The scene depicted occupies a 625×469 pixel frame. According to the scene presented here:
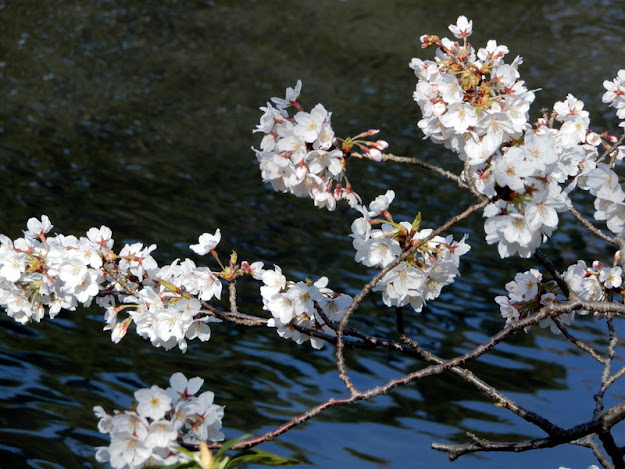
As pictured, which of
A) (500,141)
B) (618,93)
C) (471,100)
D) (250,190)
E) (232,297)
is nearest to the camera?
(500,141)

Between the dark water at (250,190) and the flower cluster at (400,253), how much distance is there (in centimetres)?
135

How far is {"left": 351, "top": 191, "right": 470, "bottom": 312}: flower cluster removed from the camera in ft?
4.38

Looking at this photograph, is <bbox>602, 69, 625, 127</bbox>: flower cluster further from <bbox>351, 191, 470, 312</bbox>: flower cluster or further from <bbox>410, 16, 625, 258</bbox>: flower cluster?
<bbox>351, 191, 470, 312</bbox>: flower cluster

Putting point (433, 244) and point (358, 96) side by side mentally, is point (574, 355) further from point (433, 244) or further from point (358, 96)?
point (358, 96)

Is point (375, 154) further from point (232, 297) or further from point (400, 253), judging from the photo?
point (232, 297)

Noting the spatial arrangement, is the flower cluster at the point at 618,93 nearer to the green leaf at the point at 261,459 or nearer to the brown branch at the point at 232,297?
the brown branch at the point at 232,297

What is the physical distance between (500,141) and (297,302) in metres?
0.40

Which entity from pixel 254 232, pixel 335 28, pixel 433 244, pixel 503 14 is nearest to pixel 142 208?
pixel 254 232

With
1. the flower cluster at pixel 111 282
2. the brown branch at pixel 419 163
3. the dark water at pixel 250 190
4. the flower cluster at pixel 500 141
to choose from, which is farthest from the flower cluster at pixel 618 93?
the dark water at pixel 250 190

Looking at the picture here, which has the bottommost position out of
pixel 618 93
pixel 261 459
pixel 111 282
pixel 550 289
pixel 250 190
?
pixel 261 459

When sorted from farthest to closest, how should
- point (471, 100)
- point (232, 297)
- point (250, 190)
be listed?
point (250, 190)
point (232, 297)
point (471, 100)

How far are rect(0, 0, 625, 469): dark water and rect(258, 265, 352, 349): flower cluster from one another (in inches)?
48.8

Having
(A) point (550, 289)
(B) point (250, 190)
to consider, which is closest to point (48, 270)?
(A) point (550, 289)

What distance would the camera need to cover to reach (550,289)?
5.37ft
